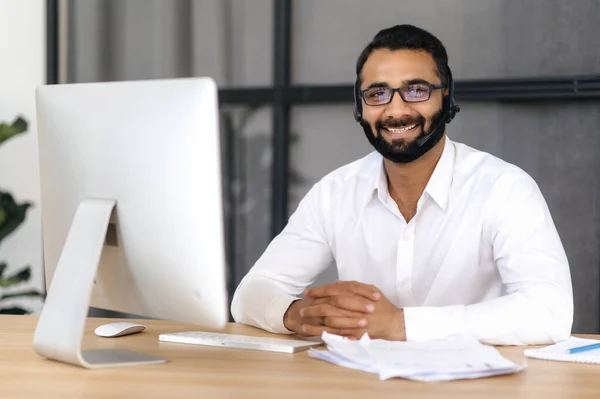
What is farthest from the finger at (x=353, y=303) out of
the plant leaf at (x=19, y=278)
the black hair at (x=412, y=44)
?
the plant leaf at (x=19, y=278)

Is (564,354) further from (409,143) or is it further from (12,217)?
(12,217)

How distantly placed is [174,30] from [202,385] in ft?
8.62

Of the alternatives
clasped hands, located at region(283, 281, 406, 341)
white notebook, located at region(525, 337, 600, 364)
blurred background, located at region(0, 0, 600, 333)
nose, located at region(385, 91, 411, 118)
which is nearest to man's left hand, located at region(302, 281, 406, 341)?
clasped hands, located at region(283, 281, 406, 341)

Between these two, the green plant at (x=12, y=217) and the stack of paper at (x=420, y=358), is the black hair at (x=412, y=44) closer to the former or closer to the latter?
the stack of paper at (x=420, y=358)

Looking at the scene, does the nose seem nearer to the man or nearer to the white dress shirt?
the man

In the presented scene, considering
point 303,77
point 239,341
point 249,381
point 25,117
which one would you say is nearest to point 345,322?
point 239,341

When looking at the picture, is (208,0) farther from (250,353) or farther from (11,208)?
(250,353)

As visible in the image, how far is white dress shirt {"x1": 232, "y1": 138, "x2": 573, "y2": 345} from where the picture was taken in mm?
1869

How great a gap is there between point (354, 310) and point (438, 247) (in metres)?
0.57

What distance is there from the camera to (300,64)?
3.49 meters

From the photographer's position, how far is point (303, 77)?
137 inches

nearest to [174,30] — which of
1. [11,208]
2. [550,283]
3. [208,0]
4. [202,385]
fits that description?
[208,0]

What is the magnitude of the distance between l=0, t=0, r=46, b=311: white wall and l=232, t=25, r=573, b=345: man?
6.55 ft

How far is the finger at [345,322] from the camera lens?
5.56 feet
